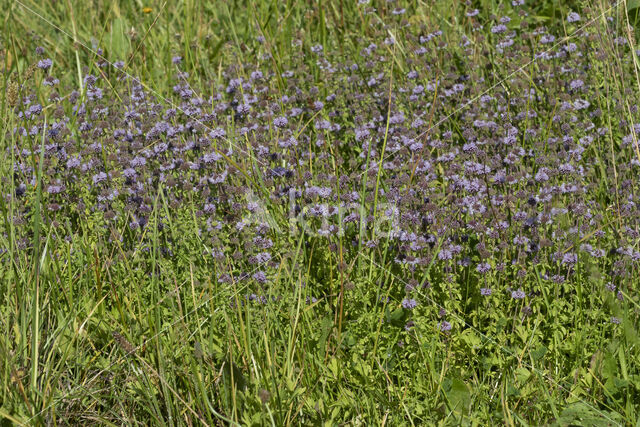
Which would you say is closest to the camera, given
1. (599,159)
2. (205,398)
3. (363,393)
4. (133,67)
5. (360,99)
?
(205,398)

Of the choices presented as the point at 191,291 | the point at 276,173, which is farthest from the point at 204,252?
the point at 276,173

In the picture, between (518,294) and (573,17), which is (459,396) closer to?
(518,294)

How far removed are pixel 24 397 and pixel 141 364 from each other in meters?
0.46

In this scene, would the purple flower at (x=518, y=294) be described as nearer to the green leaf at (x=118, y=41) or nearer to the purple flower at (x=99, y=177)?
the purple flower at (x=99, y=177)

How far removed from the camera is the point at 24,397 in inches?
100

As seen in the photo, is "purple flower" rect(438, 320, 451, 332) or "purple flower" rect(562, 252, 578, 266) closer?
"purple flower" rect(438, 320, 451, 332)

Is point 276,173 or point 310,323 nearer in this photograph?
point 310,323

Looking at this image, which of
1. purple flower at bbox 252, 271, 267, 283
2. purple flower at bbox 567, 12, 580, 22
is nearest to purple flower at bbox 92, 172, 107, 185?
purple flower at bbox 252, 271, 267, 283

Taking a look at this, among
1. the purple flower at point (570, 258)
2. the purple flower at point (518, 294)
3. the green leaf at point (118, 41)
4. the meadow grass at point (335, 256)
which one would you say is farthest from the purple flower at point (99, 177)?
the green leaf at point (118, 41)

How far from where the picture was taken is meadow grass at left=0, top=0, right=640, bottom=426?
274 cm

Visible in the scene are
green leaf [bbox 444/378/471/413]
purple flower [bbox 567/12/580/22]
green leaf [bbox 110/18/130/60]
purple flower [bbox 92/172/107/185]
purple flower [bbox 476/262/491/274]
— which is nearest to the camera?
green leaf [bbox 444/378/471/413]

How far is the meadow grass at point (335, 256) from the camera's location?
2.74 metres

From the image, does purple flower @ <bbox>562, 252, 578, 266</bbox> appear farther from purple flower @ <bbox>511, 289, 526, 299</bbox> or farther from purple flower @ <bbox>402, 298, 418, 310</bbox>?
purple flower @ <bbox>402, 298, 418, 310</bbox>

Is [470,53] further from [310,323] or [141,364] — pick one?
[141,364]
